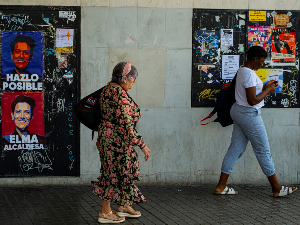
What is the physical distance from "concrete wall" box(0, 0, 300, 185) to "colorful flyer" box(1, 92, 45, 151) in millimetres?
537

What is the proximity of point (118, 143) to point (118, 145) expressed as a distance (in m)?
0.02

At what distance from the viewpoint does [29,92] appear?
21.2 ft

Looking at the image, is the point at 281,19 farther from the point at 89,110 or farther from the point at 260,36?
the point at 89,110

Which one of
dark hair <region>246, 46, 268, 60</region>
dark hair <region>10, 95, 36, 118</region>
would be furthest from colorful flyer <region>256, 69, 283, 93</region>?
dark hair <region>10, 95, 36, 118</region>

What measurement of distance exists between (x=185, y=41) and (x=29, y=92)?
2.42 metres

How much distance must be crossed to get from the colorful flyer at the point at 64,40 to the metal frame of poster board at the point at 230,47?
182 cm

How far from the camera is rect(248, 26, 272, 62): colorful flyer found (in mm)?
6703

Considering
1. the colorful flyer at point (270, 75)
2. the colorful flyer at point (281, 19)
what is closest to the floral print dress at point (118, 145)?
the colorful flyer at point (270, 75)

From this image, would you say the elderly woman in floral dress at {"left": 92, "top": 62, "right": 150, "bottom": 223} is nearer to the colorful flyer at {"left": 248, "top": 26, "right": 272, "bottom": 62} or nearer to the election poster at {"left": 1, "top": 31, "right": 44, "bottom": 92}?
the election poster at {"left": 1, "top": 31, "right": 44, "bottom": 92}

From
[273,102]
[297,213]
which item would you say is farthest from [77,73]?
[297,213]

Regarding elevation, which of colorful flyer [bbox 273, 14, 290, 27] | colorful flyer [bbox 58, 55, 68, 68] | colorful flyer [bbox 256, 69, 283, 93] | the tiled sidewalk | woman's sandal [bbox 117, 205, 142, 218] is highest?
colorful flyer [bbox 273, 14, 290, 27]

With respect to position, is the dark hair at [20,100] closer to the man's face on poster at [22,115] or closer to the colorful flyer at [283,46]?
the man's face on poster at [22,115]

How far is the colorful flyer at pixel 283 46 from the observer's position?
6.75 meters

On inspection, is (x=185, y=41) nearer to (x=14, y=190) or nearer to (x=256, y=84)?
(x=256, y=84)
